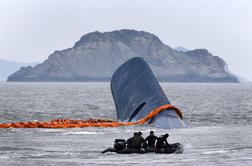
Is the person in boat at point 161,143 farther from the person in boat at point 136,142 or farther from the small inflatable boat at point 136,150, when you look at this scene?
the person in boat at point 136,142

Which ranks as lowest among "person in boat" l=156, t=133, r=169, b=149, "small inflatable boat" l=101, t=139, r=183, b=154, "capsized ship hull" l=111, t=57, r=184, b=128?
"small inflatable boat" l=101, t=139, r=183, b=154

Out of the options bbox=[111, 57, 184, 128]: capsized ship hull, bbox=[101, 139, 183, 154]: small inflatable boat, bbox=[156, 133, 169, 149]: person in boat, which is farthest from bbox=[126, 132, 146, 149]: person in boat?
bbox=[111, 57, 184, 128]: capsized ship hull

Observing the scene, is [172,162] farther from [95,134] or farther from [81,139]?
[95,134]

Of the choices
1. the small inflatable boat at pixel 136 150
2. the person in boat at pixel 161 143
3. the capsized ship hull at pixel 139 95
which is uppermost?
the capsized ship hull at pixel 139 95

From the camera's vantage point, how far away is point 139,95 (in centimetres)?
7462

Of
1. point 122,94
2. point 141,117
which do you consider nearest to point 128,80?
point 122,94

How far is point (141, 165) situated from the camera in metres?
38.2

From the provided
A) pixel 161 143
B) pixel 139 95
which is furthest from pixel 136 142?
pixel 139 95

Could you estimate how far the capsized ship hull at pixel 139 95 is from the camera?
66125 mm

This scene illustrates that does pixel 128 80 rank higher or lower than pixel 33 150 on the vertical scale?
higher

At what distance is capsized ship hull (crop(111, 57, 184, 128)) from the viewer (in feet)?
217

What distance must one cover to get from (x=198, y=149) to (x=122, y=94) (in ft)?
111

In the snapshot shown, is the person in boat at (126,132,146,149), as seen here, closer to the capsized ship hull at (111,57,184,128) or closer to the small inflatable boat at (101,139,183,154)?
the small inflatable boat at (101,139,183,154)

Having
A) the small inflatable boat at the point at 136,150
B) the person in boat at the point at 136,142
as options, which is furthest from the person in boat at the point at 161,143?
the person in boat at the point at 136,142
